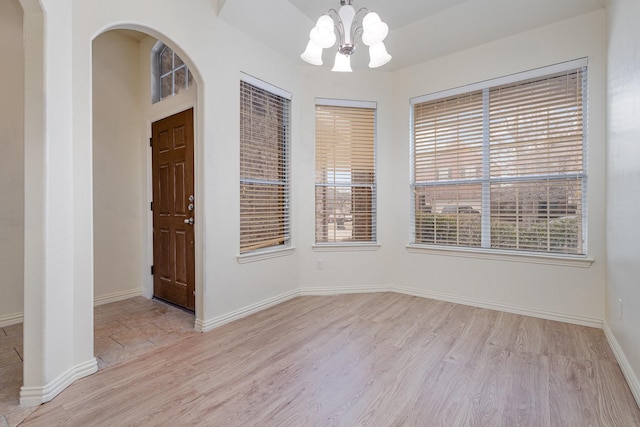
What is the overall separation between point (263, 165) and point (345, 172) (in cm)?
107

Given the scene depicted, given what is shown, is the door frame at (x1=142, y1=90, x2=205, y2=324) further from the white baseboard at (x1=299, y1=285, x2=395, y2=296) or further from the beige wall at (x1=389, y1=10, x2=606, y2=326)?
the beige wall at (x1=389, y1=10, x2=606, y2=326)

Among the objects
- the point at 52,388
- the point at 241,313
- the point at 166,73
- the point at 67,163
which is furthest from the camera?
the point at 166,73

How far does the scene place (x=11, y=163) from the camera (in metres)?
2.75

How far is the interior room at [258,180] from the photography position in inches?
71.0

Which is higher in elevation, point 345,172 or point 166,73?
point 166,73

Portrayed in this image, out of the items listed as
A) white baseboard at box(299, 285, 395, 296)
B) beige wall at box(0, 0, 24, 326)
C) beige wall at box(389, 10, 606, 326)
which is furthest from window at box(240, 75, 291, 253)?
beige wall at box(0, 0, 24, 326)

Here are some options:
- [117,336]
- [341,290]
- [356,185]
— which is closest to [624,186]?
[356,185]

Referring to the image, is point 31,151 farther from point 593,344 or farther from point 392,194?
point 593,344

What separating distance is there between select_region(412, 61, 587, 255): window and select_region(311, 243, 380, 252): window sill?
0.55 m

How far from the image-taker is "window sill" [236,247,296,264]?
3006 millimetres

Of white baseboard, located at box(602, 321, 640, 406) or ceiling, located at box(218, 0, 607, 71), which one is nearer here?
white baseboard, located at box(602, 321, 640, 406)

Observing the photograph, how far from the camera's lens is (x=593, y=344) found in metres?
2.40

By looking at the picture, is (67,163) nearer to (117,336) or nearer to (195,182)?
(195,182)

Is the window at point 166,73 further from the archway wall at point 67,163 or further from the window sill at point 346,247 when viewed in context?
the window sill at point 346,247
